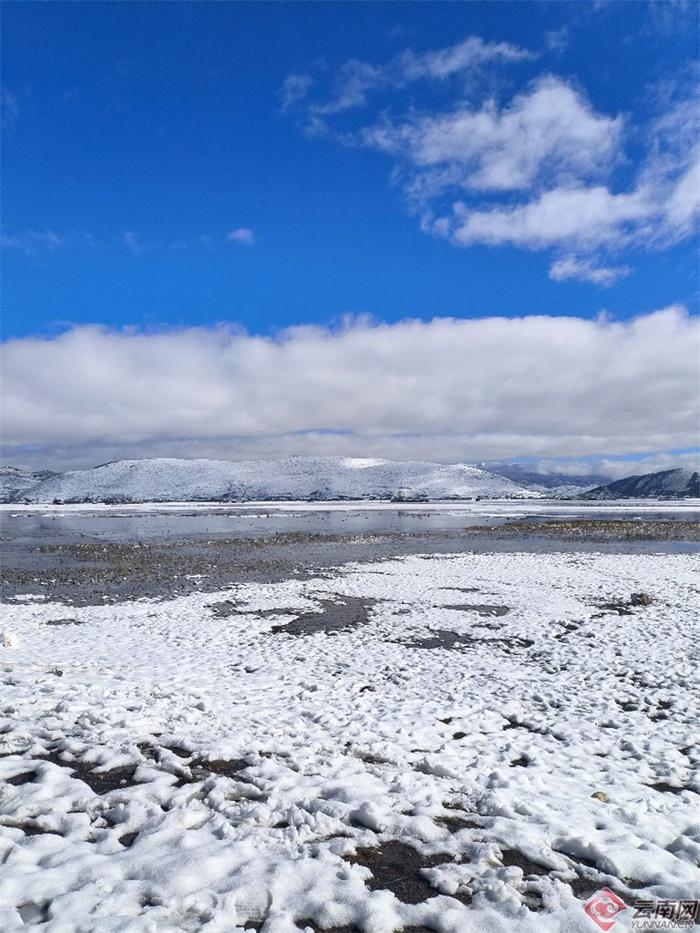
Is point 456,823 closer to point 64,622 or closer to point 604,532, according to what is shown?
point 64,622

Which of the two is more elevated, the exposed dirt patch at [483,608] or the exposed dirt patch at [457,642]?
the exposed dirt patch at [457,642]

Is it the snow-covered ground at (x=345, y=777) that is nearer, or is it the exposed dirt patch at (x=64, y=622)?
the snow-covered ground at (x=345, y=777)

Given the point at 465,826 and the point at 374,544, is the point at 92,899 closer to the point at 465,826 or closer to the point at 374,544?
the point at 465,826

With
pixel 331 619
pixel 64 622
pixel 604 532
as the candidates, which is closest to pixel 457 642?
pixel 331 619

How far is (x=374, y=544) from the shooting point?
43.8 meters

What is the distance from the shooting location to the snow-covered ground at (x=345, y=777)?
466cm

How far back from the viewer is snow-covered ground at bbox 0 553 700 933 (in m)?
4.66

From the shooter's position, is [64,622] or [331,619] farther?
[331,619]

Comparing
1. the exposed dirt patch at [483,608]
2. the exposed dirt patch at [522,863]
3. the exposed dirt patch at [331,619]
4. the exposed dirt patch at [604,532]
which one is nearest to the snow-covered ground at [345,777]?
the exposed dirt patch at [522,863]

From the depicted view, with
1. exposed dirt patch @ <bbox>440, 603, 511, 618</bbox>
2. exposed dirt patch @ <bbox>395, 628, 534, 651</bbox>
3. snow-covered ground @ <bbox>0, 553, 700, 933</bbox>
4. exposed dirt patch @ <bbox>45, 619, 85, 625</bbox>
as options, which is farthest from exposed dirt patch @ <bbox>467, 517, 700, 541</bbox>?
exposed dirt patch @ <bbox>45, 619, 85, 625</bbox>

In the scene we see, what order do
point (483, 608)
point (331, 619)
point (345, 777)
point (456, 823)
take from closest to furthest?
point (456, 823), point (345, 777), point (331, 619), point (483, 608)

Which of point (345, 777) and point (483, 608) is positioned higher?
point (345, 777)

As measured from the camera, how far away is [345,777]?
7031 millimetres

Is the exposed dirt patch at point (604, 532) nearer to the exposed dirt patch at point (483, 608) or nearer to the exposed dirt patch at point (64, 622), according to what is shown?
the exposed dirt patch at point (483, 608)
